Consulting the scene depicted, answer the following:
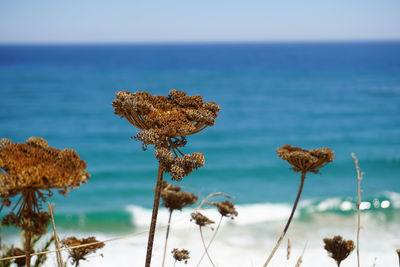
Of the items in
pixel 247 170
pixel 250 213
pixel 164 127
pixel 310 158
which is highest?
pixel 247 170

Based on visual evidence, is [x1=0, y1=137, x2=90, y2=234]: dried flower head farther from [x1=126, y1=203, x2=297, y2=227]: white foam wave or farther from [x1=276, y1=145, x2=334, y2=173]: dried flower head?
[x1=126, y1=203, x2=297, y2=227]: white foam wave

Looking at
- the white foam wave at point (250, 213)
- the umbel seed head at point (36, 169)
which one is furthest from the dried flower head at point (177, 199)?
the white foam wave at point (250, 213)


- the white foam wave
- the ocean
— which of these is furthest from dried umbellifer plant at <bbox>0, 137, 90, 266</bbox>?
the white foam wave

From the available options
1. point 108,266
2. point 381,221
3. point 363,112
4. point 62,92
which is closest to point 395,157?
point 381,221

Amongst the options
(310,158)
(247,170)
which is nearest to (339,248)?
(310,158)

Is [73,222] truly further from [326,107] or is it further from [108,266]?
[326,107]

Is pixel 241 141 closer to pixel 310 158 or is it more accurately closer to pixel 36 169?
pixel 310 158
